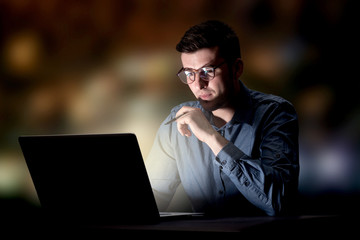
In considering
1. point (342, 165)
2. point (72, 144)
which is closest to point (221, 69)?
point (342, 165)

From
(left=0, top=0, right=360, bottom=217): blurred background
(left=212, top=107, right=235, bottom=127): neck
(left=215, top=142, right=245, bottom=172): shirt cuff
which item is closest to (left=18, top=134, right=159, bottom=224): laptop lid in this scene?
(left=215, top=142, right=245, bottom=172): shirt cuff

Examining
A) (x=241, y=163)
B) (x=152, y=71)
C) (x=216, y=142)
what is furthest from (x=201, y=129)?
(x=152, y=71)

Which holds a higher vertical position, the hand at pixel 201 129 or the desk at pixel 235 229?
the hand at pixel 201 129

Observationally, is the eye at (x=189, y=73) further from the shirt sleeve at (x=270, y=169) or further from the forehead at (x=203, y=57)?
the shirt sleeve at (x=270, y=169)

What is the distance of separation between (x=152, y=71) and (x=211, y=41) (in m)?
0.66

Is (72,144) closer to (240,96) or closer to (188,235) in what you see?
(188,235)

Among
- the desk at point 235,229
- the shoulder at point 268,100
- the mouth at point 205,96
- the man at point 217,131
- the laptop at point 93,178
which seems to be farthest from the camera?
the mouth at point 205,96

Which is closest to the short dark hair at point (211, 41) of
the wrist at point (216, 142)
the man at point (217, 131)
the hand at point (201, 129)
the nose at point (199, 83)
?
the man at point (217, 131)

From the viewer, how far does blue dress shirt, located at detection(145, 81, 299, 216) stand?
1.67 metres

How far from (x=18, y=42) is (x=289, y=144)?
1998mm

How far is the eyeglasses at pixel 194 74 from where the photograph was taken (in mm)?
2053

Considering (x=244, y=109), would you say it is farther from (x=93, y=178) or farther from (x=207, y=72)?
(x=93, y=178)

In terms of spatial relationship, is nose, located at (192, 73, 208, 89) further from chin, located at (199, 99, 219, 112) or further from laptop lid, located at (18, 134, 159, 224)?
laptop lid, located at (18, 134, 159, 224)

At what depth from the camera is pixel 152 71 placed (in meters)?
2.66
